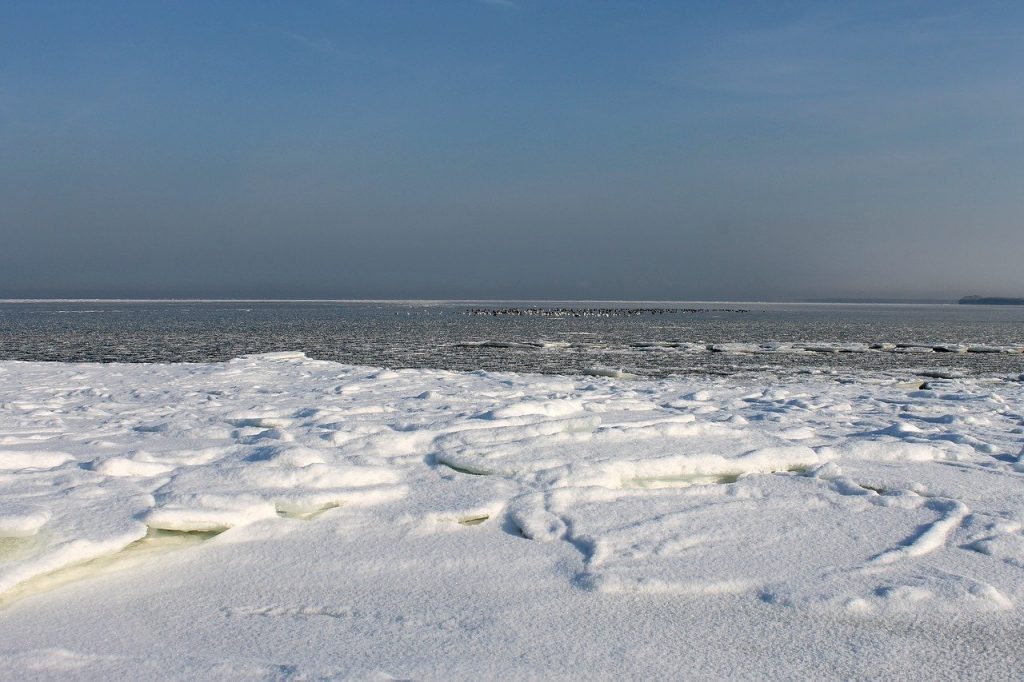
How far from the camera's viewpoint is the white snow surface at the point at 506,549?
2.36 metres

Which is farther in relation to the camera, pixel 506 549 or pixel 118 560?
pixel 506 549

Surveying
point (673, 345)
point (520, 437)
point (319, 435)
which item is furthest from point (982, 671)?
point (673, 345)

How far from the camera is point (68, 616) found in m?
2.55

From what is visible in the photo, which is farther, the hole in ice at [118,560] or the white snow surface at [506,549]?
the hole in ice at [118,560]

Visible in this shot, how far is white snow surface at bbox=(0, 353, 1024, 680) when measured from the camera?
2361 millimetres

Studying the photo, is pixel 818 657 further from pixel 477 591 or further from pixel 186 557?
pixel 186 557

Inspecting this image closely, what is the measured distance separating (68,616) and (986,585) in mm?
3265

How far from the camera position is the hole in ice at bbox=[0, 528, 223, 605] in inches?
109

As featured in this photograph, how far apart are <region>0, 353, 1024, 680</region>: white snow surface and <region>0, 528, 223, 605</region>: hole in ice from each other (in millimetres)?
10

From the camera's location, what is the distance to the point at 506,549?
3.25 meters

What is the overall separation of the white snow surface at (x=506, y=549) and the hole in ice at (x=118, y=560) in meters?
0.01

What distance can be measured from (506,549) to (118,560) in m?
1.57

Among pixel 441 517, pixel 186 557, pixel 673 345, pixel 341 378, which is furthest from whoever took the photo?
pixel 673 345

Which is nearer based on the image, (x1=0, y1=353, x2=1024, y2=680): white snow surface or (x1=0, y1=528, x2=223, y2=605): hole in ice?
(x1=0, y1=353, x2=1024, y2=680): white snow surface
